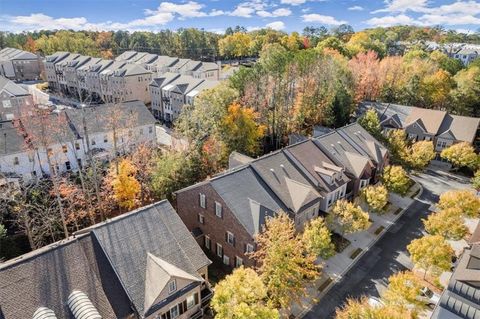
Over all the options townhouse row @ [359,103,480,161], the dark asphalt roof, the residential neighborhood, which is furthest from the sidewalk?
townhouse row @ [359,103,480,161]

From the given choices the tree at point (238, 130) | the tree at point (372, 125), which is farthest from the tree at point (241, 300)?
the tree at point (372, 125)

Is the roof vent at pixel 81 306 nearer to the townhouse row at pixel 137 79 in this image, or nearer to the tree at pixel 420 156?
the tree at pixel 420 156

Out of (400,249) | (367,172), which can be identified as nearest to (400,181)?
(367,172)

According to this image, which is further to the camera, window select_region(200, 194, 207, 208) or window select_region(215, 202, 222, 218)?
window select_region(200, 194, 207, 208)

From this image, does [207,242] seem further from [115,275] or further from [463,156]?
[463,156]

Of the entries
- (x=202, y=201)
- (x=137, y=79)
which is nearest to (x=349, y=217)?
(x=202, y=201)

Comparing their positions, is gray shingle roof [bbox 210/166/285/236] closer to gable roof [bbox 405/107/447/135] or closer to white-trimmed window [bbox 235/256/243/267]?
white-trimmed window [bbox 235/256/243/267]
